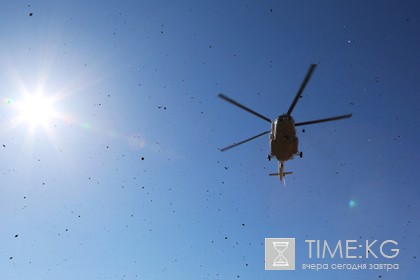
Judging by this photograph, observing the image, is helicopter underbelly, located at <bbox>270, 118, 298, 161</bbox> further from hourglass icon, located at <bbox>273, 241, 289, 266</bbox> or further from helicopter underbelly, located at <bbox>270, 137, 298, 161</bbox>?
hourglass icon, located at <bbox>273, 241, 289, 266</bbox>

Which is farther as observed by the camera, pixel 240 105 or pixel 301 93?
pixel 240 105

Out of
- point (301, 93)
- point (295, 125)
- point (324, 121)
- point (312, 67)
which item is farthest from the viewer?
point (295, 125)

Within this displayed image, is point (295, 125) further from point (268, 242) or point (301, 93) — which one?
point (268, 242)

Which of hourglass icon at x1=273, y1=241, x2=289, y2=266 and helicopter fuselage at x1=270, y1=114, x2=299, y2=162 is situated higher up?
helicopter fuselage at x1=270, y1=114, x2=299, y2=162

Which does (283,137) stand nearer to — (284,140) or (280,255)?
(284,140)

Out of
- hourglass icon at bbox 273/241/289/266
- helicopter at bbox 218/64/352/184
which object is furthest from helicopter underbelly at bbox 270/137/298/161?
hourglass icon at bbox 273/241/289/266

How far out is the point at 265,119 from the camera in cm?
1847

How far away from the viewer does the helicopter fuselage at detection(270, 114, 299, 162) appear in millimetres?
18297

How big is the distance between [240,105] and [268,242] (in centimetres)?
1001

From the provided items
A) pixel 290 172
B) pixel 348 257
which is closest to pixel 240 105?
pixel 290 172

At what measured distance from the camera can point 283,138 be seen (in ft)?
60.5

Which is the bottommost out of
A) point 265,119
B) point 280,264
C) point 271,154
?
point 280,264

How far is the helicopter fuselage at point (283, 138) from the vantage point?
1830cm

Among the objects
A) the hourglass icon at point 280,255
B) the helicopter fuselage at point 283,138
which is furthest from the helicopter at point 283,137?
the hourglass icon at point 280,255
